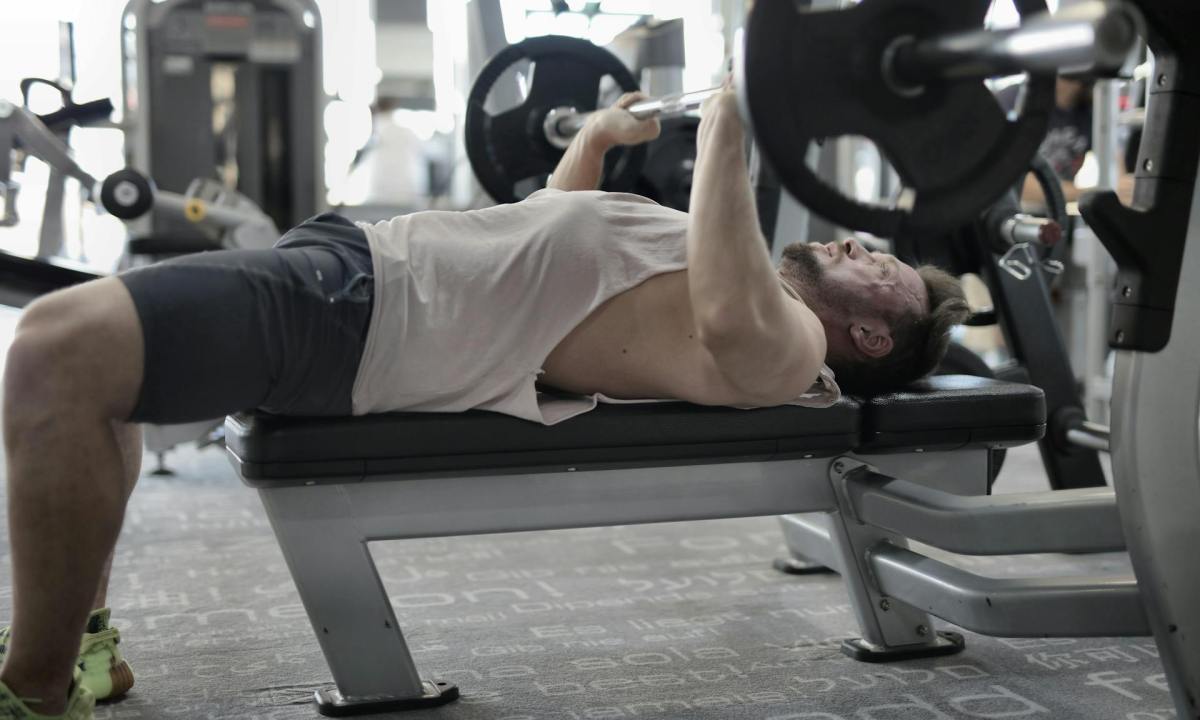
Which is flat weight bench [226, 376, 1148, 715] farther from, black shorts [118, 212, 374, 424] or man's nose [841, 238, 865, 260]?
man's nose [841, 238, 865, 260]

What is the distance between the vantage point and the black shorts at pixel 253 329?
1.39 metres

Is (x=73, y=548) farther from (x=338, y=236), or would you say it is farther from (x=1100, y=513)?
(x=1100, y=513)

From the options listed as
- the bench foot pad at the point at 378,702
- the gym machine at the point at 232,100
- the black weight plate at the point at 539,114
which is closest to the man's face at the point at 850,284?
the bench foot pad at the point at 378,702

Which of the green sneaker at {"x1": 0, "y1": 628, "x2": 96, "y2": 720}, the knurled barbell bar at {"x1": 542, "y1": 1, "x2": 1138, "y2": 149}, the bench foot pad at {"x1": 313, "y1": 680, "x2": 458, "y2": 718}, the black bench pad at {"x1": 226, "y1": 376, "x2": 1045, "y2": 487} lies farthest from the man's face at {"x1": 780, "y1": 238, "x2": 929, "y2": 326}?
the green sneaker at {"x1": 0, "y1": 628, "x2": 96, "y2": 720}

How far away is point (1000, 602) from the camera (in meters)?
1.52

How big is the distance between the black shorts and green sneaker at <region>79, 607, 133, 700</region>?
0.44m

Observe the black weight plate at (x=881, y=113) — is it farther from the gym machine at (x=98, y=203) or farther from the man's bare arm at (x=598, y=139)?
the gym machine at (x=98, y=203)

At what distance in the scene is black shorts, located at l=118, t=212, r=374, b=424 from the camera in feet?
4.56

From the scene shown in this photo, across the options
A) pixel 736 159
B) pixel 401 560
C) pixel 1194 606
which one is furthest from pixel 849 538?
pixel 401 560

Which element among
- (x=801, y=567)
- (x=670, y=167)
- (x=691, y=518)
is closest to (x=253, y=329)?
(x=691, y=518)

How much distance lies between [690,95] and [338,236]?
1.95 feet

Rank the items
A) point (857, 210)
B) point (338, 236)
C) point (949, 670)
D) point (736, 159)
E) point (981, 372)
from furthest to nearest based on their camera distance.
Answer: point (981, 372) → point (949, 670) → point (338, 236) → point (736, 159) → point (857, 210)

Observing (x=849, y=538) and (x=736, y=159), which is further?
(x=849, y=538)

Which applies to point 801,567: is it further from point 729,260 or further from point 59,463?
point 59,463
